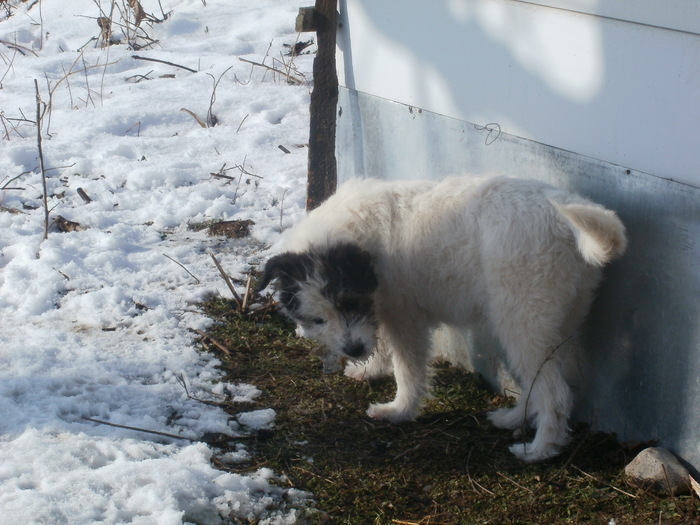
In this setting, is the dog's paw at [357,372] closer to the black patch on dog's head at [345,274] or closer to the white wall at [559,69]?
the black patch on dog's head at [345,274]

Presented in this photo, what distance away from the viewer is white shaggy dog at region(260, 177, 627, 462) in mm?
3719

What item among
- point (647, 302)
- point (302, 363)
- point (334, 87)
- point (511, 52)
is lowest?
point (302, 363)

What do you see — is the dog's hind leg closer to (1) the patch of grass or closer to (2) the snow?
(1) the patch of grass

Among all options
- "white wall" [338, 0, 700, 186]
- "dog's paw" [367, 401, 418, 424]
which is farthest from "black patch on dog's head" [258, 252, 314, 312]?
"white wall" [338, 0, 700, 186]

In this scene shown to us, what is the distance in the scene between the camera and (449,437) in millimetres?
4395

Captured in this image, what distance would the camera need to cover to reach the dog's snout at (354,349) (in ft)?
13.7

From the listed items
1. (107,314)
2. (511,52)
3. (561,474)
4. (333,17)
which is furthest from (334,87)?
(561,474)

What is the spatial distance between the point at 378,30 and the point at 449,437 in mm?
2861

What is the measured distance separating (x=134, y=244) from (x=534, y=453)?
157 inches

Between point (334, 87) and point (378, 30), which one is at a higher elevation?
point (378, 30)

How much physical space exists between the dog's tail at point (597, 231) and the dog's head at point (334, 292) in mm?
1192

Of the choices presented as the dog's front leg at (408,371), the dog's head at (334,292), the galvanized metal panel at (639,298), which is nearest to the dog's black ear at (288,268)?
the dog's head at (334,292)

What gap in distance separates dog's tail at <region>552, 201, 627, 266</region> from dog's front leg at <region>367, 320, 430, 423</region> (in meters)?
1.40

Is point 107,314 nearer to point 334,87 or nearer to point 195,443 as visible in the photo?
point 195,443
